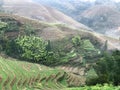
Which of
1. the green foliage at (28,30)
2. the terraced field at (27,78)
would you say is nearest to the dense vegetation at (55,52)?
the green foliage at (28,30)

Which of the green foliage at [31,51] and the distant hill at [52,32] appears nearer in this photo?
the green foliage at [31,51]

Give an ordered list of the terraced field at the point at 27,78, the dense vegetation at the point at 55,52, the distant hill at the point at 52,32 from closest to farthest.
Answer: the terraced field at the point at 27,78, the dense vegetation at the point at 55,52, the distant hill at the point at 52,32

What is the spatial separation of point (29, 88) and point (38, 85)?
5450mm

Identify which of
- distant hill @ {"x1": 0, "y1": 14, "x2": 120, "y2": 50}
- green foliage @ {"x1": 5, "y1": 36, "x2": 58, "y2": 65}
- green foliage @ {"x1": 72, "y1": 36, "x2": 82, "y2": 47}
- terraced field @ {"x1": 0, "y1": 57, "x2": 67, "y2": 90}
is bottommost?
distant hill @ {"x1": 0, "y1": 14, "x2": 120, "y2": 50}

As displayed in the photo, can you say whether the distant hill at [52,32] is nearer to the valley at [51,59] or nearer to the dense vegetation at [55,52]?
the valley at [51,59]

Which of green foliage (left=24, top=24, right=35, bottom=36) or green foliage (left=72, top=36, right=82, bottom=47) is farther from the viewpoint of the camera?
green foliage (left=24, top=24, right=35, bottom=36)

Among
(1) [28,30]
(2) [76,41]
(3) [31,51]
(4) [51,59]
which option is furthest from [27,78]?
(1) [28,30]

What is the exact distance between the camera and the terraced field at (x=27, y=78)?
56219 mm

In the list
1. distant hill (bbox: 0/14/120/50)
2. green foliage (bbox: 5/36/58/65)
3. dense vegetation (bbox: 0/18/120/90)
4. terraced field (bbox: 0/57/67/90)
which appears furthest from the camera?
distant hill (bbox: 0/14/120/50)

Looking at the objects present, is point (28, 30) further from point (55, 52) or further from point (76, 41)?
point (55, 52)

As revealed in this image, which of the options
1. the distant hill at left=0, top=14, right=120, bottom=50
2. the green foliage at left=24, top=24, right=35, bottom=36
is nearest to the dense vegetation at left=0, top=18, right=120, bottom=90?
the green foliage at left=24, top=24, right=35, bottom=36

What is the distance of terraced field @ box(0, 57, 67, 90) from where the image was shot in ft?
184

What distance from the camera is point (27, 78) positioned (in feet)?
206

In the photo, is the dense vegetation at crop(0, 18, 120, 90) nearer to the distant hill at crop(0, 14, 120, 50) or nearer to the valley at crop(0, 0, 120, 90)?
the valley at crop(0, 0, 120, 90)
